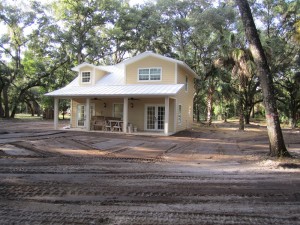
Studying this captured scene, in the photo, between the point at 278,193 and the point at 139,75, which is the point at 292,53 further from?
the point at 278,193

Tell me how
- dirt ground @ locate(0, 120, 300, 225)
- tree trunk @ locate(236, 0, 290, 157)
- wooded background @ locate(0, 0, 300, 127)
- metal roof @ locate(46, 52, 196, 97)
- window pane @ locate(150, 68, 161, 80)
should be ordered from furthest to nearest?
wooded background @ locate(0, 0, 300, 127)
window pane @ locate(150, 68, 161, 80)
metal roof @ locate(46, 52, 196, 97)
tree trunk @ locate(236, 0, 290, 157)
dirt ground @ locate(0, 120, 300, 225)

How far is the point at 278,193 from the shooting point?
4938 mm

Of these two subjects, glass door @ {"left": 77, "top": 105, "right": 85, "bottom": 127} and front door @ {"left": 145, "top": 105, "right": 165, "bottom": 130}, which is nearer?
front door @ {"left": 145, "top": 105, "right": 165, "bottom": 130}

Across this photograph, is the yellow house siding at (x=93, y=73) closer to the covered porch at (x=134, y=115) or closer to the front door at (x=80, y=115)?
the covered porch at (x=134, y=115)

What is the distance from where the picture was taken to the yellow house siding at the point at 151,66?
19.3 metres

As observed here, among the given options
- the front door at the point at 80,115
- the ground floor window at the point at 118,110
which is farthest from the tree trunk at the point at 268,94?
the front door at the point at 80,115

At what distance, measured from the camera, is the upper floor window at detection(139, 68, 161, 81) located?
1966 centimetres

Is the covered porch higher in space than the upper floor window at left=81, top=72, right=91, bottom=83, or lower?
lower

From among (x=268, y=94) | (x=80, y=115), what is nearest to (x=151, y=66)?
(x=80, y=115)

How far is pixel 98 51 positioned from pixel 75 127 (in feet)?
49.2

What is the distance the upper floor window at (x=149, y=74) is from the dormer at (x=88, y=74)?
4103 millimetres

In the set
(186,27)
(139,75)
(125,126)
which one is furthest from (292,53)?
(125,126)

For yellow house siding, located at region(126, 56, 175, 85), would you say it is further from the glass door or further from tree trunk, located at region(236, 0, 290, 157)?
tree trunk, located at region(236, 0, 290, 157)

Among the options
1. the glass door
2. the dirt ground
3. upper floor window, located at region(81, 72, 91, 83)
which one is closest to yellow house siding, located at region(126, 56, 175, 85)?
upper floor window, located at region(81, 72, 91, 83)
